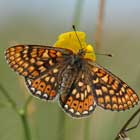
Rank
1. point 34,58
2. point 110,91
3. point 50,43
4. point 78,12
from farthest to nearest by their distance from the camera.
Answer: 1. point 50,43
2. point 78,12
3. point 34,58
4. point 110,91

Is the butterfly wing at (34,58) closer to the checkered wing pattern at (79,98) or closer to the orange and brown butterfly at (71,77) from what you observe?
the orange and brown butterfly at (71,77)

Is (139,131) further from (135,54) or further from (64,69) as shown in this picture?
(135,54)

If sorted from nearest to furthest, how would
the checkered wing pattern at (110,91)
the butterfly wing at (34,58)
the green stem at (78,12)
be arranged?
the checkered wing pattern at (110,91) < the butterfly wing at (34,58) < the green stem at (78,12)

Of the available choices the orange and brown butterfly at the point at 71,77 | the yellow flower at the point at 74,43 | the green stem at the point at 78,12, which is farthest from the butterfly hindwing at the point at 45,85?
the green stem at the point at 78,12

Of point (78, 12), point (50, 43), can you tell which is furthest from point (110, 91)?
point (50, 43)

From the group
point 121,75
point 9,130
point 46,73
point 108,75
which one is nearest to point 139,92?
point 108,75

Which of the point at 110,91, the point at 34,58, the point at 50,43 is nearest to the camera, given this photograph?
the point at 110,91

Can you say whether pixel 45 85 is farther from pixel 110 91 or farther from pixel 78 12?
pixel 78 12
